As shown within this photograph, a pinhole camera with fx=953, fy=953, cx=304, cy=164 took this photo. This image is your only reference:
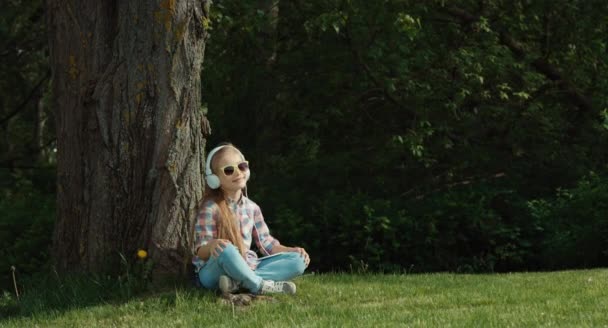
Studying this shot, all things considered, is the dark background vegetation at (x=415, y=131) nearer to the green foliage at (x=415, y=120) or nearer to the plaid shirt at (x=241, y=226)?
the green foliage at (x=415, y=120)

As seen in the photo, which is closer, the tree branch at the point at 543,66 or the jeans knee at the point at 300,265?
the jeans knee at the point at 300,265

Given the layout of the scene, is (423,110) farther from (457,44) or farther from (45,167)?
(45,167)

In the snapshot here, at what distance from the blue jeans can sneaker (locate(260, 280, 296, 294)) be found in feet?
0.16

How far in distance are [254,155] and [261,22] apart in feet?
8.57

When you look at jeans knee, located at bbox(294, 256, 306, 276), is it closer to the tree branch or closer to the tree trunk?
the tree trunk

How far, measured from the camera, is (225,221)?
7691mm

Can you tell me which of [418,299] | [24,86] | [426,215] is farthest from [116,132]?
[24,86]

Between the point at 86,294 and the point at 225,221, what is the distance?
4.35 ft

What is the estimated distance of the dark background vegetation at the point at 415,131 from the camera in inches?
474

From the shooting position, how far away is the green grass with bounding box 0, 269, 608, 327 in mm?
6660

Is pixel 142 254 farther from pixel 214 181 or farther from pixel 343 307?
pixel 343 307

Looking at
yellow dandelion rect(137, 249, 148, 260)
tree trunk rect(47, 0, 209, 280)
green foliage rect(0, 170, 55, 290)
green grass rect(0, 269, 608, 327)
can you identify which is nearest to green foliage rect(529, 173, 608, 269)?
green grass rect(0, 269, 608, 327)

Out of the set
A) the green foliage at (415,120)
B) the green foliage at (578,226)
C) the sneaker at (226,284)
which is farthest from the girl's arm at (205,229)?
the green foliage at (578,226)

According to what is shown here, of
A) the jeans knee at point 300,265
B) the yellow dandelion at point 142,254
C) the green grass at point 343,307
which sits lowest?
the green grass at point 343,307
